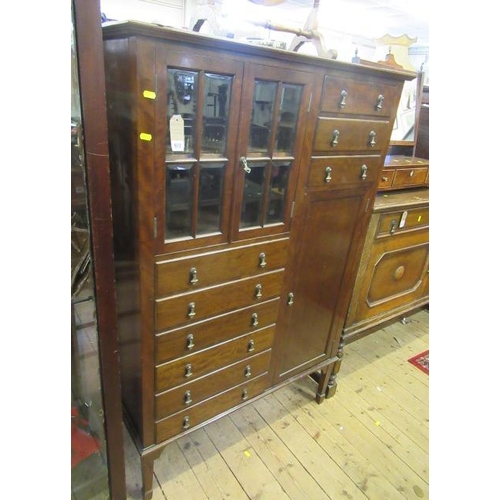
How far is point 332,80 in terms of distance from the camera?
1126mm

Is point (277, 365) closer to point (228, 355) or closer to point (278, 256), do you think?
point (228, 355)

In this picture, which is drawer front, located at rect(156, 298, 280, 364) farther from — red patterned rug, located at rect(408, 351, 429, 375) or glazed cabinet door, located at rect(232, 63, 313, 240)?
red patterned rug, located at rect(408, 351, 429, 375)

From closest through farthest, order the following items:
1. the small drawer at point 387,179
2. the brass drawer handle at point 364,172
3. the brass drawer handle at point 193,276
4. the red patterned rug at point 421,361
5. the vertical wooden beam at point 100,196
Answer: the vertical wooden beam at point 100,196 → the brass drawer handle at point 193,276 → the brass drawer handle at point 364,172 → the small drawer at point 387,179 → the red patterned rug at point 421,361

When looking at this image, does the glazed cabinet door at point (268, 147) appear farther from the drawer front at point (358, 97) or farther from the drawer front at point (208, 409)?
the drawer front at point (208, 409)

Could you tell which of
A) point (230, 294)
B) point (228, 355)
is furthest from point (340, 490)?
point (230, 294)

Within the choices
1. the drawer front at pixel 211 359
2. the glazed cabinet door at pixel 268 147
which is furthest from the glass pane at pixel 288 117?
the drawer front at pixel 211 359

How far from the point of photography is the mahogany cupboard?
90cm

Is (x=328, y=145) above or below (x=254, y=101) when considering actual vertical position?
below

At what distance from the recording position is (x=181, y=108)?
92cm

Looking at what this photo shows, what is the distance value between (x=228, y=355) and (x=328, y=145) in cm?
85

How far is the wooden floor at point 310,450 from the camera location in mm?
1439

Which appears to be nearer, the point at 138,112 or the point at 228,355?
the point at 138,112

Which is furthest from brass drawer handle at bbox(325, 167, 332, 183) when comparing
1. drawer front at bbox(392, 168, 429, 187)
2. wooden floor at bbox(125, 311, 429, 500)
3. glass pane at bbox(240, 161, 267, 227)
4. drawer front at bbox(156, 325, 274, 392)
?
wooden floor at bbox(125, 311, 429, 500)

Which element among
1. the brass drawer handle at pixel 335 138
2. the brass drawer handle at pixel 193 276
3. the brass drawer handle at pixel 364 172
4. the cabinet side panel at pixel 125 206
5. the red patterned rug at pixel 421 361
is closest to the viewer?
the cabinet side panel at pixel 125 206
